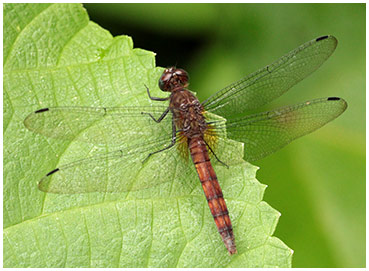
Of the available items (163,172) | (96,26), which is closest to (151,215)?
(163,172)

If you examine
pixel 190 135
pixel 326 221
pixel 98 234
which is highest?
pixel 190 135

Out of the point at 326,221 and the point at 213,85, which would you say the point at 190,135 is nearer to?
the point at 213,85

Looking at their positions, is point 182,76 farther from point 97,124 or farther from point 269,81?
point 97,124

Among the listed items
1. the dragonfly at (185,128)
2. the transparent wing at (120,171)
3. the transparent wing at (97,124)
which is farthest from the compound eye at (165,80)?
the transparent wing at (120,171)

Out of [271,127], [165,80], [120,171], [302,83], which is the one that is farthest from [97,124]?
[302,83]

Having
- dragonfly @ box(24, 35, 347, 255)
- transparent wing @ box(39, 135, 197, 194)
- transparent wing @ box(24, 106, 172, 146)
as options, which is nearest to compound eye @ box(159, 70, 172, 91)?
dragonfly @ box(24, 35, 347, 255)

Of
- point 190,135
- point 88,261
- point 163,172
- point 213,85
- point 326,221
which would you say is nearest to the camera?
point 88,261

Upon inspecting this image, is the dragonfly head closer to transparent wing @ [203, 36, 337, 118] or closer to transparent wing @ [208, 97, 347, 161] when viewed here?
transparent wing @ [203, 36, 337, 118]
